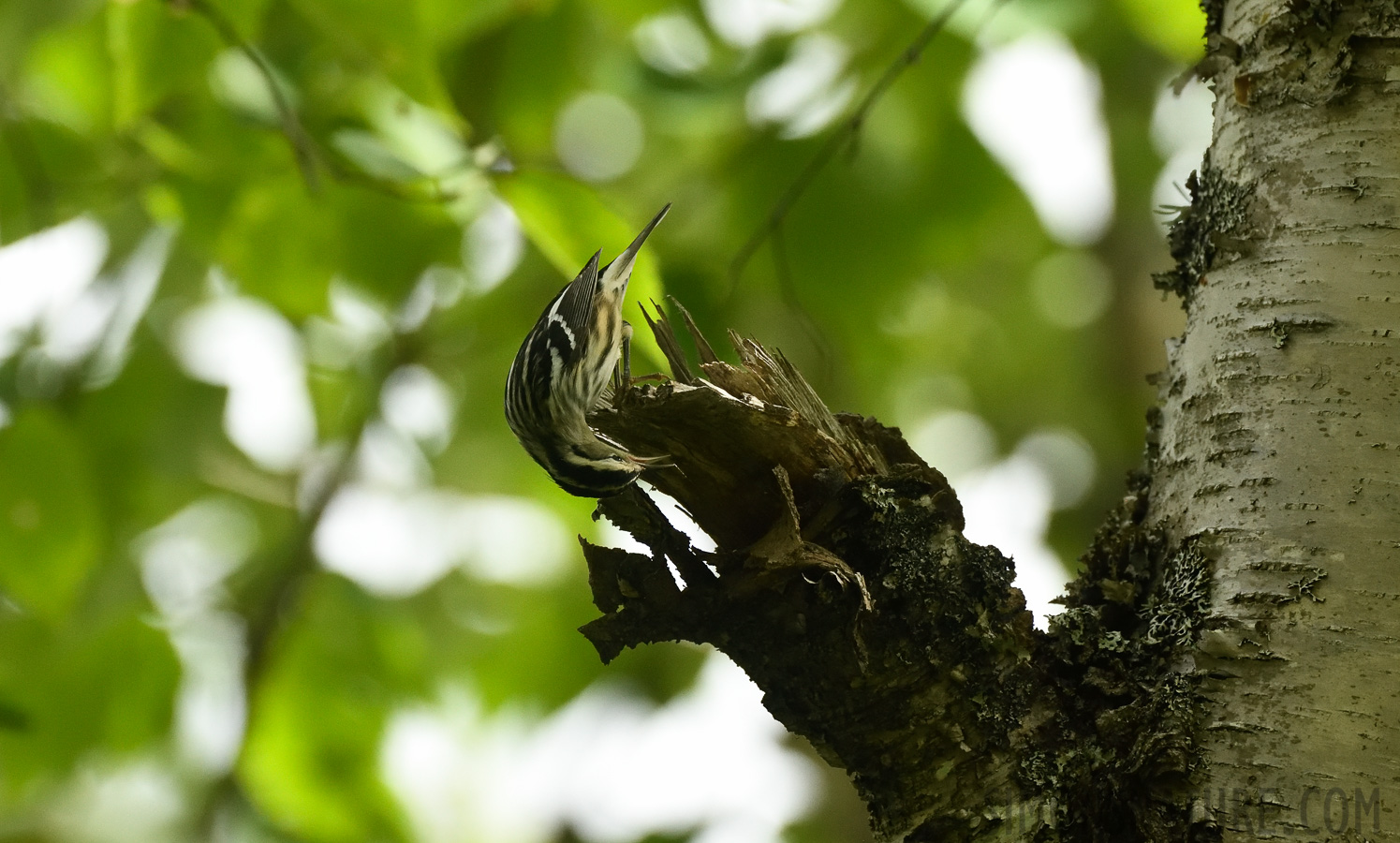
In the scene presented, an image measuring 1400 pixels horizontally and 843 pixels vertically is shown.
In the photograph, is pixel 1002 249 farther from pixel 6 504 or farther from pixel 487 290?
pixel 6 504

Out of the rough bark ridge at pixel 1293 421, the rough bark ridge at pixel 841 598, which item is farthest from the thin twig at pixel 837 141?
the rough bark ridge at pixel 841 598

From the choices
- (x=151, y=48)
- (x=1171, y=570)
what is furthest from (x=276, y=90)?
(x=1171, y=570)

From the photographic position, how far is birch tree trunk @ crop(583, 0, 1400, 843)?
0.99 meters

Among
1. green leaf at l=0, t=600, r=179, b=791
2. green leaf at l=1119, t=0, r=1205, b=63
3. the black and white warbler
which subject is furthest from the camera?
green leaf at l=0, t=600, r=179, b=791

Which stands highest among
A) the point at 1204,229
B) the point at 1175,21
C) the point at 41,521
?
the point at 1175,21

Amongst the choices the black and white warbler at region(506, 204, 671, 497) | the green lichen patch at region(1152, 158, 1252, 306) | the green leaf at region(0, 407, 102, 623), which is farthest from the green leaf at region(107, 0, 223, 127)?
the green lichen patch at region(1152, 158, 1252, 306)

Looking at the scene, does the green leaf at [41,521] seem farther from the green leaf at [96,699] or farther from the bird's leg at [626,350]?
the bird's leg at [626,350]

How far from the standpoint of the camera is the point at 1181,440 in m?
1.17

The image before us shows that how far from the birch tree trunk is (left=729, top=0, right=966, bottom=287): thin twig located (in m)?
0.51

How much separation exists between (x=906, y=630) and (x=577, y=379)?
0.89 metres

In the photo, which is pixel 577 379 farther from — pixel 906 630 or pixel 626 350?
pixel 906 630

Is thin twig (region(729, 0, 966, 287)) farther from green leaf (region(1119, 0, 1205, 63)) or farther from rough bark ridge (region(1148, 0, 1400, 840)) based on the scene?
rough bark ridge (region(1148, 0, 1400, 840))

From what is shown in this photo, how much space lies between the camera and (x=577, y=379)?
1.82 metres

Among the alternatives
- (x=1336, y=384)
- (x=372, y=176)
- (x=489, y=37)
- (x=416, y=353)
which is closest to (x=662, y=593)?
(x=1336, y=384)
